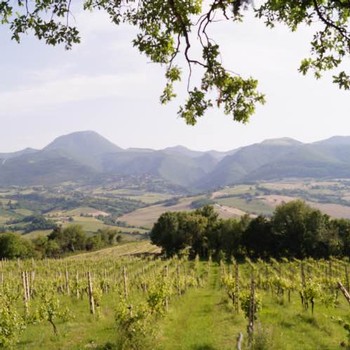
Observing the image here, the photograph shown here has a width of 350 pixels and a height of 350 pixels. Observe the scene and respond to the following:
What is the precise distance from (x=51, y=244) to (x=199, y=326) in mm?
94840

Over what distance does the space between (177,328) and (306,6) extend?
775 inches

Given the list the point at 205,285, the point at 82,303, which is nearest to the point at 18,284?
the point at 82,303

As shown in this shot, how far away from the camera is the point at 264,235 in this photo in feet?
258

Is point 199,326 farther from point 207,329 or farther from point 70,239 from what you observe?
point 70,239

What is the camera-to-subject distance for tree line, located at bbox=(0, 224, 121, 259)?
317ft

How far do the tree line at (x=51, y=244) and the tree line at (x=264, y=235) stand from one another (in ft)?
105

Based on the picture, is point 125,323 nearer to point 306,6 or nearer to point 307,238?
point 306,6

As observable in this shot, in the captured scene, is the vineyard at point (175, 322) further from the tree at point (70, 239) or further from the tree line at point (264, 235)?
the tree at point (70, 239)

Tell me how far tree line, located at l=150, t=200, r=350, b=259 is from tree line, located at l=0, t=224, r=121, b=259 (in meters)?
32.0

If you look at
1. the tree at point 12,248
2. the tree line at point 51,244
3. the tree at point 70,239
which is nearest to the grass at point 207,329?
the tree at point 12,248

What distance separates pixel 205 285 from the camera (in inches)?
1809

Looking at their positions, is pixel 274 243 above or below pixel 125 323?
below

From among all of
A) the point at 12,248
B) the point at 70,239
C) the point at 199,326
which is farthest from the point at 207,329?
the point at 70,239

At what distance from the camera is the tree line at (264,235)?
74.3 m
